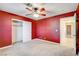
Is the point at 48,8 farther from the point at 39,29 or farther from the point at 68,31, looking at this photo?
the point at 68,31

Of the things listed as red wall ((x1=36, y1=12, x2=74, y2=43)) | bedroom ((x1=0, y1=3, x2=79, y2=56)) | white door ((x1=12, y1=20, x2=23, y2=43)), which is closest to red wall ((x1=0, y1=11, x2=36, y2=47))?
bedroom ((x1=0, y1=3, x2=79, y2=56))

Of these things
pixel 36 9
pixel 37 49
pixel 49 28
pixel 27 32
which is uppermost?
pixel 36 9

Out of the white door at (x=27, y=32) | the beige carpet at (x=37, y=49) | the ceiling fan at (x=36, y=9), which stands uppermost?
the ceiling fan at (x=36, y=9)

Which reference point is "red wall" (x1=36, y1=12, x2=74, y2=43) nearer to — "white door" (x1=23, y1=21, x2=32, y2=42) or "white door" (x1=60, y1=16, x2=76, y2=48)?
"white door" (x1=60, y1=16, x2=76, y2=48)

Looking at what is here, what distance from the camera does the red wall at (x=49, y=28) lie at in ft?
9.61

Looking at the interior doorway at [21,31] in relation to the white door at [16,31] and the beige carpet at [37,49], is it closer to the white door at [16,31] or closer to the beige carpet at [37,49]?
the white door at [16,31]

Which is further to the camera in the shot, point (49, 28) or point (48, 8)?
point (49, 28)

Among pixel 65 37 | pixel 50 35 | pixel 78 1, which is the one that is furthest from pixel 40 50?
pixel 78 1

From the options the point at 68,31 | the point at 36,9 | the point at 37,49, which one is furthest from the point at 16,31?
the point at 68,31

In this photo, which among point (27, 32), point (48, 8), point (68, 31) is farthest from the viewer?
point (27, 32)

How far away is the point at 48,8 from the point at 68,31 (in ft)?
2.70

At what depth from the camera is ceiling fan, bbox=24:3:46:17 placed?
2.57 meters

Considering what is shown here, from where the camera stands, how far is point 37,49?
2.84 m

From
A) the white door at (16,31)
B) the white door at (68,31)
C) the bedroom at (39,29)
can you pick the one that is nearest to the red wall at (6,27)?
the bedroom at (39,29)
